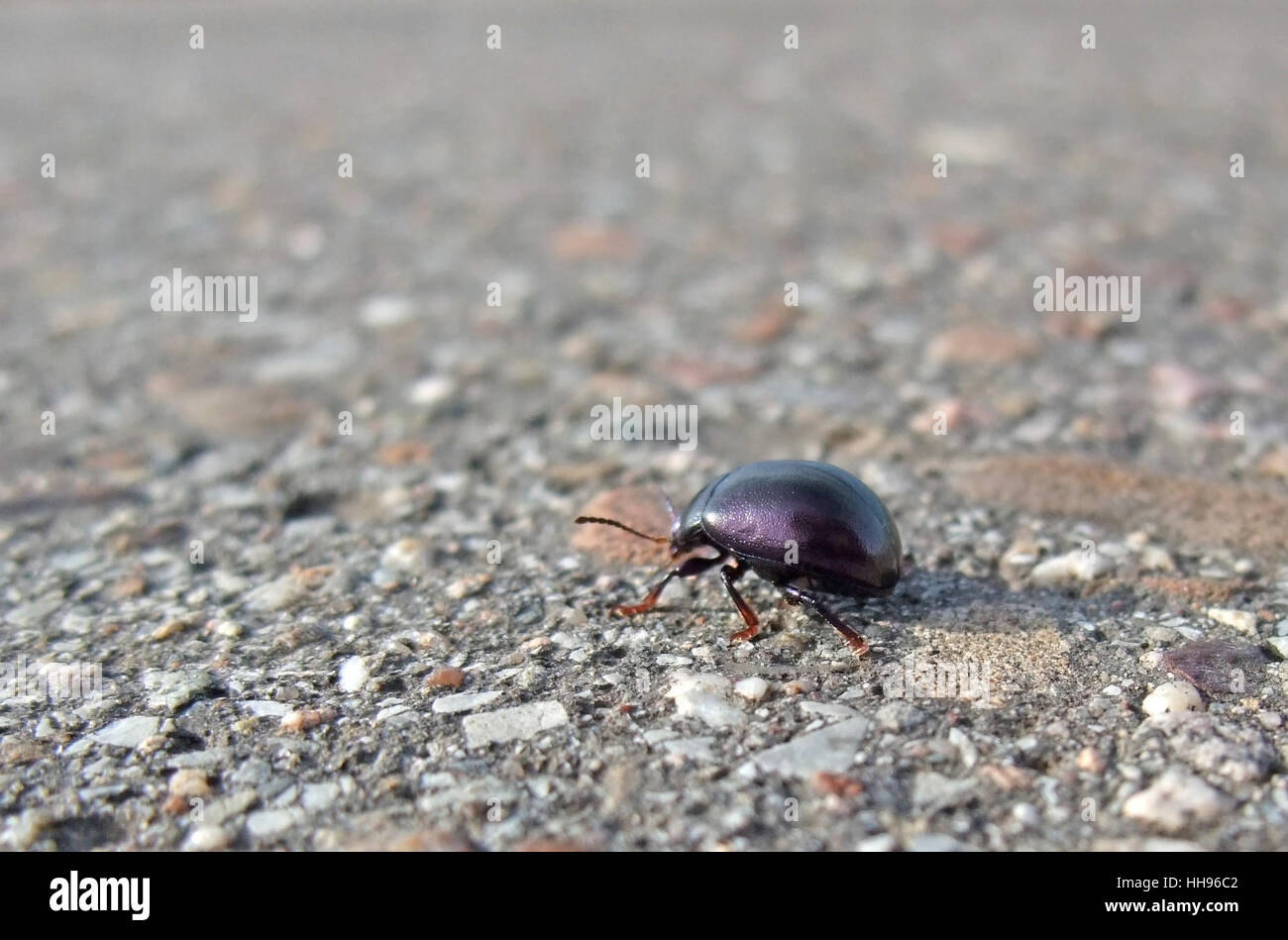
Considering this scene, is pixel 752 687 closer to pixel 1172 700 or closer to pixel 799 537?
pixel 799 537

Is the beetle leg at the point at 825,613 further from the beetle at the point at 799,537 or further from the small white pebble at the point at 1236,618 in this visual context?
the small white pebble at the point at 1236,618

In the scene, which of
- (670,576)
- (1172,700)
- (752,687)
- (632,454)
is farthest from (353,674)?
(1172,700)

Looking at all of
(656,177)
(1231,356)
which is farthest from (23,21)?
(1231,356)

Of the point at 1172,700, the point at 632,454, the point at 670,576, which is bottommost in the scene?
the point at 1172,700

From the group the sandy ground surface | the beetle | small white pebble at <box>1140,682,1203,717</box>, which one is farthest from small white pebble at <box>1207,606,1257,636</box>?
the beetle
